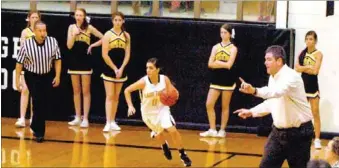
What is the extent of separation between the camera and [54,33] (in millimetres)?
13742

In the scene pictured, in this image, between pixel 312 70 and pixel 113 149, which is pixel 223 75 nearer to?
pixel 312 70

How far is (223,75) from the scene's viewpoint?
1264 centimetres

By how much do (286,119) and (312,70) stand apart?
4.20 m

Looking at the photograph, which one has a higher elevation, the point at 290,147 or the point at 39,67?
the point at 39,67

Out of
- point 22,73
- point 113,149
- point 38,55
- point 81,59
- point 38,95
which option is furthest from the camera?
point 81,59

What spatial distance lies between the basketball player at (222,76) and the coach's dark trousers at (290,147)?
4.52 m

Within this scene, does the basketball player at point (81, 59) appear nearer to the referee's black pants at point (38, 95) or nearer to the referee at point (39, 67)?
the referee at point (39, 67)

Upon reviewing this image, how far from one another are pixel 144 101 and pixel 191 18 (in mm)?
3130

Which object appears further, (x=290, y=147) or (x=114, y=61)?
(x=114, y=61)

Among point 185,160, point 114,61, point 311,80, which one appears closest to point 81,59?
point 114,61

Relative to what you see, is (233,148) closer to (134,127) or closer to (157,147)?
(157,147)

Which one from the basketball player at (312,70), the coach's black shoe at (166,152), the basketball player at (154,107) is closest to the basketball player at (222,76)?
the basketball player at (312,70)

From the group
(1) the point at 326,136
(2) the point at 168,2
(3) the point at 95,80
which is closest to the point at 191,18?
(2) the point at 168,2

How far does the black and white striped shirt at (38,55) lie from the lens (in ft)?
38.2
